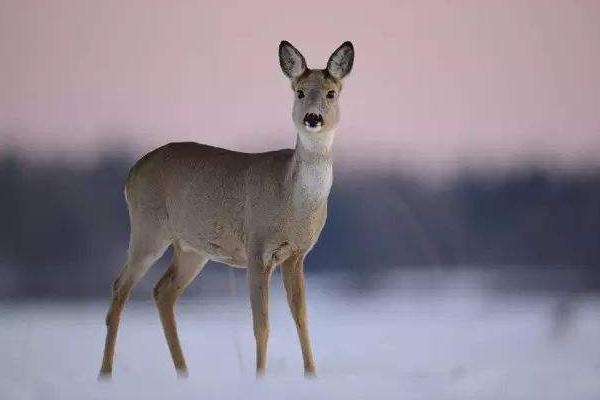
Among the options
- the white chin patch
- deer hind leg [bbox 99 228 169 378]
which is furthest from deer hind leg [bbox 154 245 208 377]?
the white chin patch

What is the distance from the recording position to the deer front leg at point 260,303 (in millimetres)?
3924

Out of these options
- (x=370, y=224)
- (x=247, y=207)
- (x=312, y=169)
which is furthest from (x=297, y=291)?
(x=370, y=224)

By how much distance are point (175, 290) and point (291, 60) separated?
0.96m

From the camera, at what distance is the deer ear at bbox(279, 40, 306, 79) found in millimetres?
3975

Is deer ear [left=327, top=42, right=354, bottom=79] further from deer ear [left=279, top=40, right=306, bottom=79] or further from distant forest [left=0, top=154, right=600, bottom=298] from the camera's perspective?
distant forest [left=0, top=154, right=600, bottom=298]

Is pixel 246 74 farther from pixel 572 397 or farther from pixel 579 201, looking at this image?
pixel 572 397

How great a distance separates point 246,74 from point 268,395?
202 cm

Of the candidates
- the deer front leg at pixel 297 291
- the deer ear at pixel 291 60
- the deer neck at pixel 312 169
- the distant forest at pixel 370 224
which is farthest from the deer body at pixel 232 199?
the distant forest at pixel 370 224

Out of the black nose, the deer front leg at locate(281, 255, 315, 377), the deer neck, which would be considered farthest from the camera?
the deer front leg at locate(281, 255, 315, 377)

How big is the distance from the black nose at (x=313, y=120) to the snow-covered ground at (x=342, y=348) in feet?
2.86

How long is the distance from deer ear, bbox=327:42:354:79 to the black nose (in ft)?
0.79

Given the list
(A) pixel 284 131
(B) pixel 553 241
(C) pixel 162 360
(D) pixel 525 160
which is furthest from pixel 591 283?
(C) pixel 162 360

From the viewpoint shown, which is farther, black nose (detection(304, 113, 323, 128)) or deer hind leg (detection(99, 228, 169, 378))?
deer hind leg (detection(99, 228, 169, 378))

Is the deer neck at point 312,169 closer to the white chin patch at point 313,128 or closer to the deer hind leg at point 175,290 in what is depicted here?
the white chin patch at point 313,128
